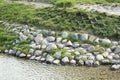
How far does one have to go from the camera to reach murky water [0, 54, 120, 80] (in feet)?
68.5

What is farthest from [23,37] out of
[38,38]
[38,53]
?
[38,53]

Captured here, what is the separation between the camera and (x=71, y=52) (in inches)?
930

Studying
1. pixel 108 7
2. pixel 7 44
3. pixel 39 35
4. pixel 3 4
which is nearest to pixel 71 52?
pixel 39 35

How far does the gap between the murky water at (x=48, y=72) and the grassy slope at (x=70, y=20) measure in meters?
4.14

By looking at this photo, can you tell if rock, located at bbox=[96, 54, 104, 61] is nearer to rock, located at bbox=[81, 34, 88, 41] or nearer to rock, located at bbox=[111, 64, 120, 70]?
rock, located at bbox=[111, 64, 120, 70]

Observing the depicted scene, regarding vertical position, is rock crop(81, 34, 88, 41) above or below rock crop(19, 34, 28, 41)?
above

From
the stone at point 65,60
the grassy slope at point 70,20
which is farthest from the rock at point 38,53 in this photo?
the grassy slope at point 70,20

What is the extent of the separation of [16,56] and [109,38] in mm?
5987

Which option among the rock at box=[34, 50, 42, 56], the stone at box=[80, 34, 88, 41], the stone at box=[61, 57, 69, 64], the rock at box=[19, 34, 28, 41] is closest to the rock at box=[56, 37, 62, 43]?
the stone at box=[80, 34, 88, 41]

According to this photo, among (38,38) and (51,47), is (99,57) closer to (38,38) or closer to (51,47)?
(51,47)

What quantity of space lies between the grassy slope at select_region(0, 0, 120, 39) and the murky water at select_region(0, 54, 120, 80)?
13.6 feet

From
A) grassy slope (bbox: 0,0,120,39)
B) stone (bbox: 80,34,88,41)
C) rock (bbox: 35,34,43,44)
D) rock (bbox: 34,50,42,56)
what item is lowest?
rock (bbox: 34,50,42,56)

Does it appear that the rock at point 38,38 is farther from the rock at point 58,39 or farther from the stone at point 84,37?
the stone at point 84,37

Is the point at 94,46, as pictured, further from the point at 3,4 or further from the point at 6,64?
the point at 3,4
